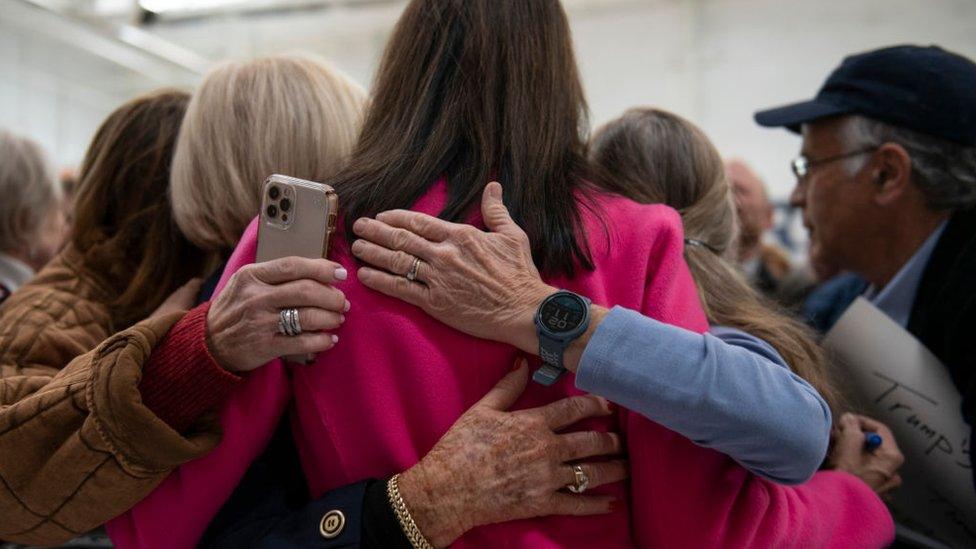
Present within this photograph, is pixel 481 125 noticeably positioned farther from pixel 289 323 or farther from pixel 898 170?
pixel 898 170

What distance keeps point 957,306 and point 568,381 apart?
0.93m

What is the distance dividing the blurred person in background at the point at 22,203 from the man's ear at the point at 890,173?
224 cm

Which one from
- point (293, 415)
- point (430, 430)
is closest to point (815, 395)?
point (430, 430)

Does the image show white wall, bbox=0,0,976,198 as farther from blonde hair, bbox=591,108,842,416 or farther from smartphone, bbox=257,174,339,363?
smartphone, bbox=257,174,339,363

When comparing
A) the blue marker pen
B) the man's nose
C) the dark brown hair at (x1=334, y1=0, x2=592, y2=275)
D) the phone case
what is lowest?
the blue marker pen

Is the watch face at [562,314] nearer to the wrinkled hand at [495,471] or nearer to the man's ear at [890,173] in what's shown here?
the wrinkled hand at [495,471]

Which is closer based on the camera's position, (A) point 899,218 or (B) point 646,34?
(A) point 899,218

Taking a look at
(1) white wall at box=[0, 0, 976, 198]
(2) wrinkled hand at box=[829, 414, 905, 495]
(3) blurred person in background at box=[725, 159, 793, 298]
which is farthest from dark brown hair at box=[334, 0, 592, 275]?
(1) white wall at box=[0, 0, 976, 198]

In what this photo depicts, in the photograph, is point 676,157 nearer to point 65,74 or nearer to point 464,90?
point 464,90

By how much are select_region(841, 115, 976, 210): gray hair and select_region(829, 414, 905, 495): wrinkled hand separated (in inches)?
25.0

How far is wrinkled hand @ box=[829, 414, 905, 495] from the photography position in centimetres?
154

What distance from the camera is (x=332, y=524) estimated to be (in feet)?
3.52

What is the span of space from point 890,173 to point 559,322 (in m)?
1.26

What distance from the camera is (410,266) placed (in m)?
1.07
